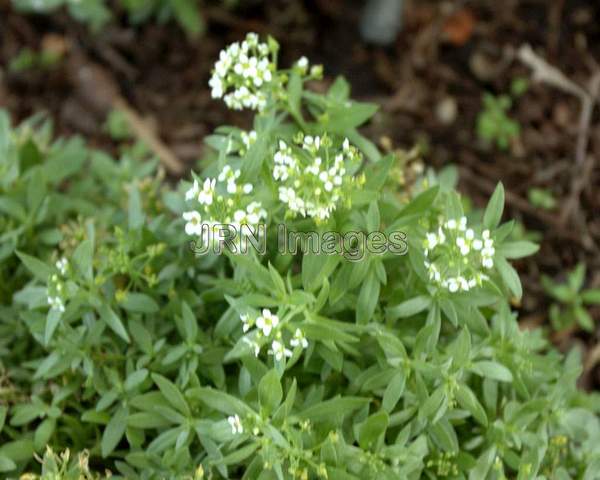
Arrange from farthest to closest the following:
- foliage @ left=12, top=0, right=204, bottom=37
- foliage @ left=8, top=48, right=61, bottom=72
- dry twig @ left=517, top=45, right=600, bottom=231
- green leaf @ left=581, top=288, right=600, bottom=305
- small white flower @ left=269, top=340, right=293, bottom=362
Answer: foliage @ left=8, top=48, right=61, bottom=72 < foliage @ left=12, top=0, right=204, bottom=37 < dry twig @ left=517, top=45, right=600, bottom=231 < green leaf @ left=581, top=288, right=600, bottom=305 < small white flower @ left=269, top=340, right=293, bottom=362

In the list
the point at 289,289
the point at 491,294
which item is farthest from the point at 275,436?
the point at 491,294

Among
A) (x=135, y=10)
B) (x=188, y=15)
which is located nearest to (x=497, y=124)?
(x=188, y=15)

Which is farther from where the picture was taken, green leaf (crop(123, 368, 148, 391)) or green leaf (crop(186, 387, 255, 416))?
green leaf (crop(123, 368, 148, 391))

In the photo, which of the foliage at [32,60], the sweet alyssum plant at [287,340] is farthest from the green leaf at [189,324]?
the foliage at [32,60]

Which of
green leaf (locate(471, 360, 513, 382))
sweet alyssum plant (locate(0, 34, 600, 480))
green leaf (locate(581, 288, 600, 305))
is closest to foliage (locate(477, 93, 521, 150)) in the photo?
green leaf (locate(581, 288, 600, 305))

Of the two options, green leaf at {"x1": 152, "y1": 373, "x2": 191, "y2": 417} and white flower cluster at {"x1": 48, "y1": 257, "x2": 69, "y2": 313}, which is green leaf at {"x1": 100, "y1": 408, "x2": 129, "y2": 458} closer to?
green leaf at {"x1": 152, "y1": 373, "x2": 191, "y2": 417}

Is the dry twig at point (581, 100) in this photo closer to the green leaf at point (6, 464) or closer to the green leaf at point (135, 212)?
the green leaf at point (135, 212)
